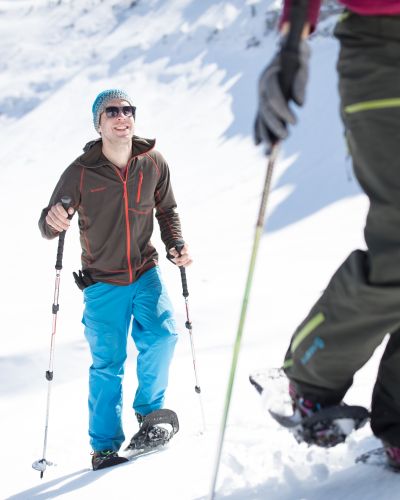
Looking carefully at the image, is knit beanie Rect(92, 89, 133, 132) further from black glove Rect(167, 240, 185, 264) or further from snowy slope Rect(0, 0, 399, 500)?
snowy slope Rect(0, 0, 399, 500)

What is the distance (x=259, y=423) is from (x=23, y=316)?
7711mm

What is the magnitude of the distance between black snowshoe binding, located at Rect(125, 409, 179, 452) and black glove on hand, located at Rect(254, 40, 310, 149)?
8.07 ft

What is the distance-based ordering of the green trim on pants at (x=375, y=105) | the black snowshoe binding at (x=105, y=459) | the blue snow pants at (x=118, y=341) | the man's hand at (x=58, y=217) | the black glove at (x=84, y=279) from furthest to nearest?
the black glove at (x=84, y=279) < the blue snow pants at (x=118, y=341) < the man's hand at (x=58, y=217) < the black snowshoe binding at (x=105, y=459) < the green trim on pants at (x=375, y=105)

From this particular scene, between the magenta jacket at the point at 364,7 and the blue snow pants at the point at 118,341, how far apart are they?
8.26ft

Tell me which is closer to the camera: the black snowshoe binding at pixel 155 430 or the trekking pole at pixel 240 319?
the trekking pole at pixel 240 319

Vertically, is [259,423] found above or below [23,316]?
above

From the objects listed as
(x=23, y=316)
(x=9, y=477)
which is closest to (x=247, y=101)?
(x=23, y=316)

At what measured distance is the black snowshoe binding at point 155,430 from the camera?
4.30 meters

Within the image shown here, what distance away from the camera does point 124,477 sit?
3307 mm

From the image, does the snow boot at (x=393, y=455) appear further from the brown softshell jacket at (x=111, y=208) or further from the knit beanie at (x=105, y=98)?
the knit beanie at (x=105, y=98)

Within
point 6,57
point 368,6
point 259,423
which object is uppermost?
point 6,57

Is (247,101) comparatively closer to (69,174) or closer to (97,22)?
(97,22)

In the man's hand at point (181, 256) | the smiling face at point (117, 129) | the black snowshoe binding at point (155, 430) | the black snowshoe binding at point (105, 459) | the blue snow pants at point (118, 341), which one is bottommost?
the black snowshoe binding at point (105, 459)

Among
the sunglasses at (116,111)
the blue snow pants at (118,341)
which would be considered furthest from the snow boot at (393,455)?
the sunglasses at (116,111)
